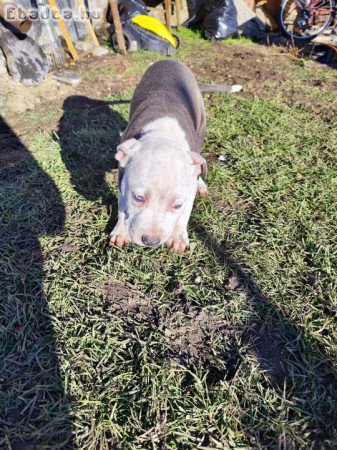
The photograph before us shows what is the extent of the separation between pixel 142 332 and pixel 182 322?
0.35 meters

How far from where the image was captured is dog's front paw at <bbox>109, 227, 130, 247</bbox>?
3312 millimetres

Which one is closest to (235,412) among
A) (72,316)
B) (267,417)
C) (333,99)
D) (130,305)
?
(267,417)

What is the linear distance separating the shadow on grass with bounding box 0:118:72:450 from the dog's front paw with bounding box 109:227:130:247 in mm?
661

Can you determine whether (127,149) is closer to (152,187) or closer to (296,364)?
(152,187)

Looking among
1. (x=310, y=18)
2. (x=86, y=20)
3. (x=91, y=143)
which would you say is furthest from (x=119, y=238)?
(x=310, y=18)

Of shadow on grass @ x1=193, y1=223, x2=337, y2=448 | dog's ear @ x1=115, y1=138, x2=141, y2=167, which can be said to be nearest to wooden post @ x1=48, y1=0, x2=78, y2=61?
dog's ear @ x1=115, y1=138, x2=141, y2=167

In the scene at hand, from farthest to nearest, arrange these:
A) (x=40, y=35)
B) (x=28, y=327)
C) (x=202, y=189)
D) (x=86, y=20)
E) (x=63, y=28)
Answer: (x=86, y=20)
(x=63, y=28)
(x=40, y=35)
(x=202, y=189)
(x=28, y=327)

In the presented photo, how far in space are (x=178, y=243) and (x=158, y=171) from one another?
98 centimetres

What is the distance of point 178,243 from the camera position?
332cm

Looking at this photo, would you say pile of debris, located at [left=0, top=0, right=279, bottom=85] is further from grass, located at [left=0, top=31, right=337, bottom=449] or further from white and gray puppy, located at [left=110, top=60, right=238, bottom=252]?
white and gray puppy, located at [left=110, top=60, right=238, bottom=252]

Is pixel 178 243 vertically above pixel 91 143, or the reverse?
pixel 91 143

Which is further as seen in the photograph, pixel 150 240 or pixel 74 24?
pixel 74 24

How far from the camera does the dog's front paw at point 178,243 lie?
10.9 ft

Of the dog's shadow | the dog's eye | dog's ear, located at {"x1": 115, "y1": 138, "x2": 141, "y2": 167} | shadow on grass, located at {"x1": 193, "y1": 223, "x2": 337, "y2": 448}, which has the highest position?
dog's ear, located at {"x1": 115, "y1": 138, "x2": 141, "y2": 167}
